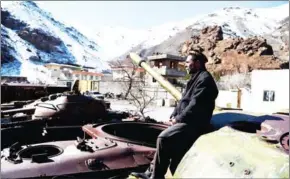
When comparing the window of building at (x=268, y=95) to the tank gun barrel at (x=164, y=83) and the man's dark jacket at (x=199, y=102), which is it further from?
the man's dark jacket at (x=199, y=102)

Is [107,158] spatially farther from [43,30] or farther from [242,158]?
[43,30]

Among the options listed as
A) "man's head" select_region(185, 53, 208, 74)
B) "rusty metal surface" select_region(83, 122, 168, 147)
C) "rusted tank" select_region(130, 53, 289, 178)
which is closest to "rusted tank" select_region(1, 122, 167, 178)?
"rusty metal surface" select_region(83, 122, 168, 147)

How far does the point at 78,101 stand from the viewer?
11.6m

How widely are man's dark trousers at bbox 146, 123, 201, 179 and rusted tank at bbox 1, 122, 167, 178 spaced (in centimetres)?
230

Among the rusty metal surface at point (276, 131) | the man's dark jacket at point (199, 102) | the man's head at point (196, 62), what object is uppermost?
the man's head at point (196, 62)

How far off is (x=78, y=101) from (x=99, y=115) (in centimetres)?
89

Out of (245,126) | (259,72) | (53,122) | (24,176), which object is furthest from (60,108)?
(259,72)

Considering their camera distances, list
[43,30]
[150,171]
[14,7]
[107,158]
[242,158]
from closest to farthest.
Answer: [242,158] < [150,171] < [107,158] < [43,30] < [14,7]

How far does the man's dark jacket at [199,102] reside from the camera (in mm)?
4293

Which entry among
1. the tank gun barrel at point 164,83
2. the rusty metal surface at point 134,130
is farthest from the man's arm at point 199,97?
the rusty metal surface at point 134,130

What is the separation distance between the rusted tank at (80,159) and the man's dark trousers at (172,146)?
230 cm

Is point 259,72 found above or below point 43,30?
below

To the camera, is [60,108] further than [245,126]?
Yes

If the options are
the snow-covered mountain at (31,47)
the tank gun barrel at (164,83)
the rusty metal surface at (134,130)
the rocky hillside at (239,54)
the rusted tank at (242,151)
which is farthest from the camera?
the snow-covered mountain at (31,47)
